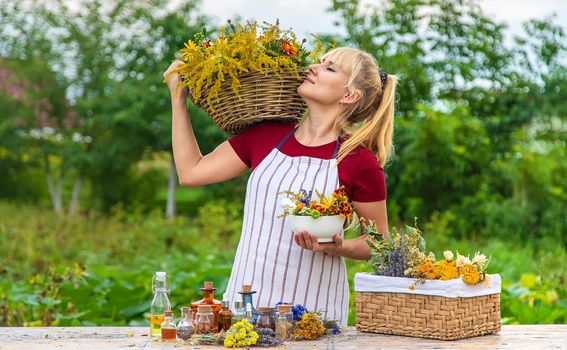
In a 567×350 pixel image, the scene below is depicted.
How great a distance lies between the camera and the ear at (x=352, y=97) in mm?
3131

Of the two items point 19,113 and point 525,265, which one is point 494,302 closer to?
point 525,265

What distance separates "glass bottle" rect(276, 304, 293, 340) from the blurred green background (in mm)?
4367

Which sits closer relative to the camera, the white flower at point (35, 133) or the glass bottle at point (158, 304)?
the glass bottle at point (158, 304)

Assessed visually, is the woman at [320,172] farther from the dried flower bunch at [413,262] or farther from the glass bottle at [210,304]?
the glass bottle at [210,304]

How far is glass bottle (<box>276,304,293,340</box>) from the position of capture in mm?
2805

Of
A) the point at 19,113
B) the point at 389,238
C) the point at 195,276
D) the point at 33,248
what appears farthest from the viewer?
the point at 19,113

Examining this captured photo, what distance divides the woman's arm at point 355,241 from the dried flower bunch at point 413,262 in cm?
9

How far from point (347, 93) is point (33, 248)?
23.2ft

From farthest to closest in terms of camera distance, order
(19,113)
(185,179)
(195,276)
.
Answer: (19,113) → (195,276) → (185,179)

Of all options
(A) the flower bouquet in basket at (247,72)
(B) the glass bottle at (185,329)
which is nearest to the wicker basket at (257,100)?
Result: (A) the flower bouquet in basket at (247,72)

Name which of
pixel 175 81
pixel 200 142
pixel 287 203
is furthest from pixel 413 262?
pixel 200 142

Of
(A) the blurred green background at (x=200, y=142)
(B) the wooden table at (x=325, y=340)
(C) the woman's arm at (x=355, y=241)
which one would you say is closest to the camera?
(B) the wooden table at (x=325, y=340)

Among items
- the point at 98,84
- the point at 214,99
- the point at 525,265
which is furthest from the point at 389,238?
the point at 98,84

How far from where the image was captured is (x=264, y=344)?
271 cm
